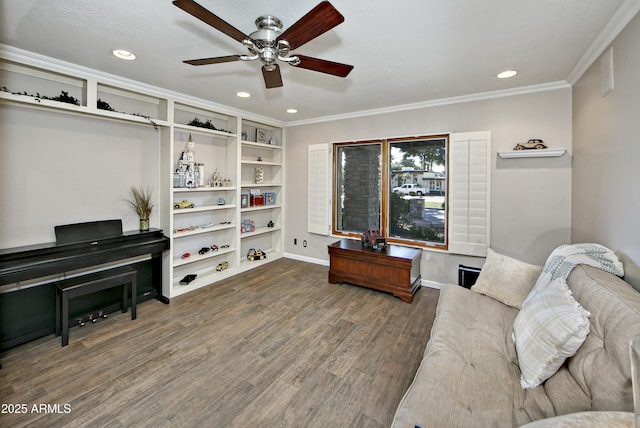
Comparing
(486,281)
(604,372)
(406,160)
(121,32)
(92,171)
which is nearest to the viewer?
(604,372)

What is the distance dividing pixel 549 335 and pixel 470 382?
1.47 feet

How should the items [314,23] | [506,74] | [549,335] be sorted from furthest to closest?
[506,74]
[314,23]
[549,335]

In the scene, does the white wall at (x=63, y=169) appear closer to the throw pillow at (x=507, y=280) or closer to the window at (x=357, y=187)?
the window at (x=357, y=187)

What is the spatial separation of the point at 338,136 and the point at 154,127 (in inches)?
103

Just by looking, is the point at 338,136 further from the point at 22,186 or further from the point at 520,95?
the point at 22,186

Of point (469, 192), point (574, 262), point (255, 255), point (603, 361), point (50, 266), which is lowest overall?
point (255, 255)

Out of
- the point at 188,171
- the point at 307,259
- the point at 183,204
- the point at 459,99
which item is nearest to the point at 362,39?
the point at 459,99

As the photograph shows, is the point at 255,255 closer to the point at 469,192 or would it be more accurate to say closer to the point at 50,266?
the point at 50,266

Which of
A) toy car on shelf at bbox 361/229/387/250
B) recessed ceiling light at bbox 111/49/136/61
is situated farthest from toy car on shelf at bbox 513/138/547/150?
recessed ceiling light at bbox 111/49/136/61

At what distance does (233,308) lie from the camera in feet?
10.4

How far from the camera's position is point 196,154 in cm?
395

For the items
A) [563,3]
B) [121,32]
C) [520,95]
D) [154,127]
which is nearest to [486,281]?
[563,3]

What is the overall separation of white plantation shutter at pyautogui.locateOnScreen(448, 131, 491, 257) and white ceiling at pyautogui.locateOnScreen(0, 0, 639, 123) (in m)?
0.62

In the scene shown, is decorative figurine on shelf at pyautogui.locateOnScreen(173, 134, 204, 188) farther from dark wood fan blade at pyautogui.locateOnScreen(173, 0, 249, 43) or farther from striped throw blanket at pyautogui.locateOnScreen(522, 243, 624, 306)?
striped throw blanket at pyautogui.locateOnScreen(522, 243, 624, 306)
